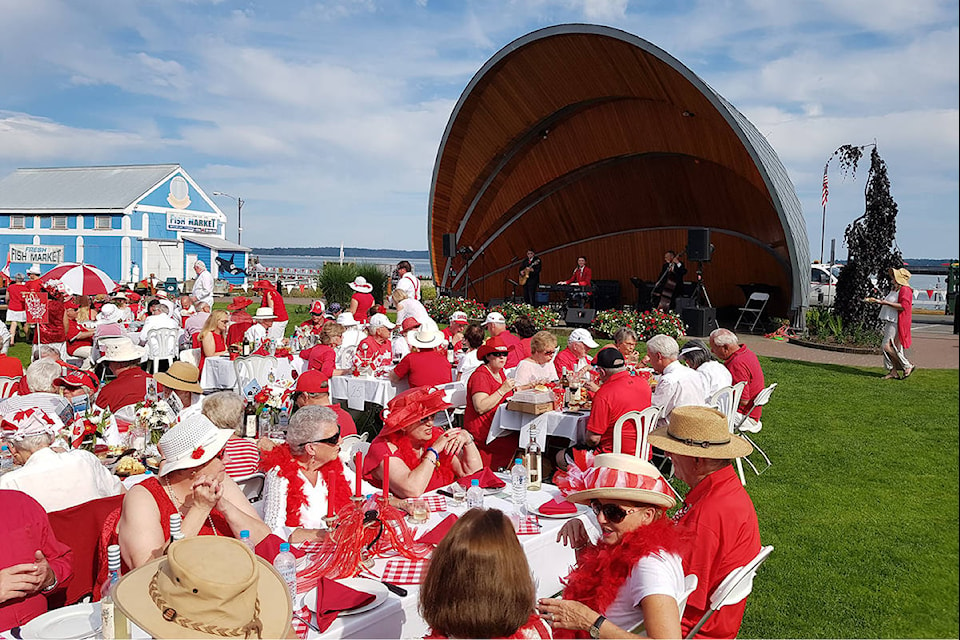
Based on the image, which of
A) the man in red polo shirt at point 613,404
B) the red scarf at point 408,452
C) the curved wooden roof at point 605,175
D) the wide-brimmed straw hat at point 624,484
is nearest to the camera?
the wide-brimmed straw hat at point 624,484

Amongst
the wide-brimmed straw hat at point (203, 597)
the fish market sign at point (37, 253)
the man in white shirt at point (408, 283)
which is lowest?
the wide-brimmed straw hat at point (203, 597)

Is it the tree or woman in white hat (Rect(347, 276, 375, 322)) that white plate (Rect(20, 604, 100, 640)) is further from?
the tree

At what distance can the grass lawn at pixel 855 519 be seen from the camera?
5.25 feet

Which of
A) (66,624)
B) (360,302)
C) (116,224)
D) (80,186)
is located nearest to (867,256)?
(360,302)

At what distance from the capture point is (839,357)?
13.4m

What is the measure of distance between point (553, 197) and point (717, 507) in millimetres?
20819

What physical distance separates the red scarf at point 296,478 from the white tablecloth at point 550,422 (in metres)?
2.55

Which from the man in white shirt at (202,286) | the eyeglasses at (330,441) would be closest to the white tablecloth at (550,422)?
the eyeglasses at (330,441)

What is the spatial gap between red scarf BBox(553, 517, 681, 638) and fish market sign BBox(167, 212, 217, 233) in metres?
38.8

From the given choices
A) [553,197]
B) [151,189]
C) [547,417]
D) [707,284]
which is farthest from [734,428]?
[151,189]

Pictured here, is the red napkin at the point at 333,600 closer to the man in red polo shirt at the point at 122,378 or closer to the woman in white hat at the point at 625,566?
the woman in white hat at the point at 625,566

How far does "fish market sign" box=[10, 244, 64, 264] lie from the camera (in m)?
36.4

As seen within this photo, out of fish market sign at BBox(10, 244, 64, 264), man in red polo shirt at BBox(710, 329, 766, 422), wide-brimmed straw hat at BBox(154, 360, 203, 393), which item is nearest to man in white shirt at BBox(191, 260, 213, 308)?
wide-brimmed straw hat at BBox(154, 360, 203, 393)

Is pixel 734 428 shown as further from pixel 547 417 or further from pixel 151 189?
pixel 151 189
